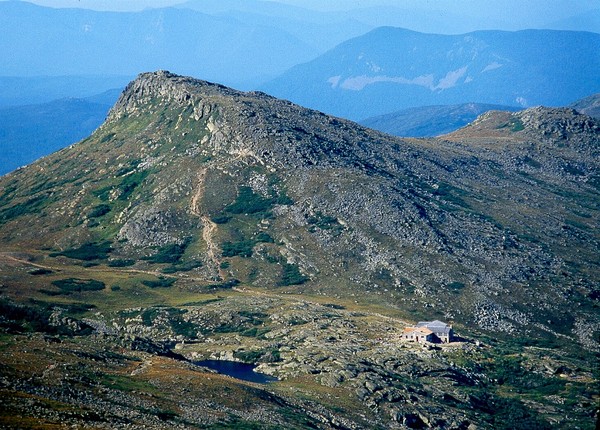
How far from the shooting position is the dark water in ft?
401

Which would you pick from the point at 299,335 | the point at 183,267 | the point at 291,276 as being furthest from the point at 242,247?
the point at 299,335

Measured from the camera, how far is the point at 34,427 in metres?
68.9

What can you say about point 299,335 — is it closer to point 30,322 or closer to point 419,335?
point 419,335

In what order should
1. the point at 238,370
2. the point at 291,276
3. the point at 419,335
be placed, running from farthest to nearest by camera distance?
the point at 291,276 < the point at 419,335 < the point at 238,370

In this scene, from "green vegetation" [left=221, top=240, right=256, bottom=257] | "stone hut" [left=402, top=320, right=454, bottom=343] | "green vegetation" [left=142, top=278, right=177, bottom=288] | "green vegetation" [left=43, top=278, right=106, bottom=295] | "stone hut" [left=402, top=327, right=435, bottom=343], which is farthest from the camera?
"green vegetation" [left=221, top=240, right=256, bottom=257]

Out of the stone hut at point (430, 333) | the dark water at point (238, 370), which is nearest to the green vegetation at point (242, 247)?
the stone hut at point (430, 333)

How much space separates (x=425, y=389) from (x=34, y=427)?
65.3 m

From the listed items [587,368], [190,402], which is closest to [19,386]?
[190,402]

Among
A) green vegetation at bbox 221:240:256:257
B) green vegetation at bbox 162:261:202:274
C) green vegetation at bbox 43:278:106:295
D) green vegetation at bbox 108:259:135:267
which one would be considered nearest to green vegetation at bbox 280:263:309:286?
green vegetation at bbox 221:240:256:257

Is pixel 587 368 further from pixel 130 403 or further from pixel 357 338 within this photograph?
pixel 130 403

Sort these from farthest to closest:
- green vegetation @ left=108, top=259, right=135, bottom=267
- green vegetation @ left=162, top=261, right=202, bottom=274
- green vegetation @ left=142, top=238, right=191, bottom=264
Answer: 1. green vegetation @ left=142, top=238, right=191, bottom=264
2. green vegetation @ left=108, top=259, right=135, bottom=267
3. green vegetation @ left=162, top=261, right=202, bottom=274

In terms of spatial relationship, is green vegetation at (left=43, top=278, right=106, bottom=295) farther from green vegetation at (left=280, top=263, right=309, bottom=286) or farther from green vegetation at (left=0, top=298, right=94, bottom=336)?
green vegetation at (left=0, top=298, right=94, bottom=336)

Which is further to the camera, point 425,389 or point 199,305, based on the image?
point 199,305

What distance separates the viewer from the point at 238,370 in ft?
421
